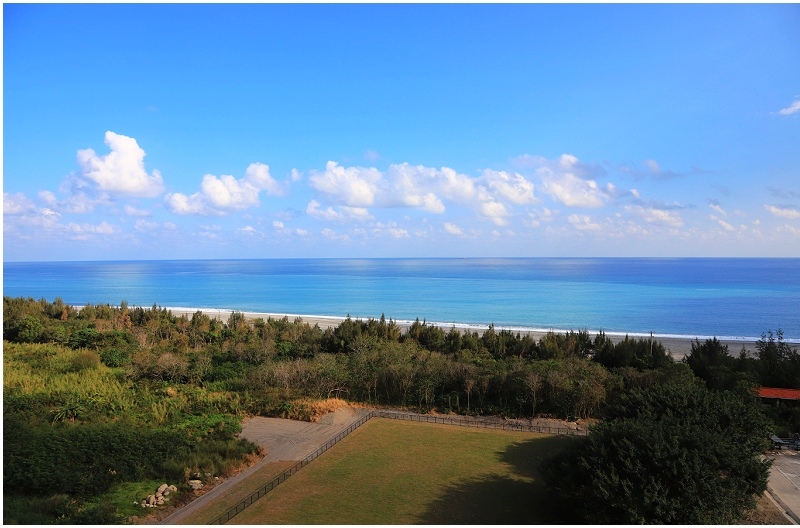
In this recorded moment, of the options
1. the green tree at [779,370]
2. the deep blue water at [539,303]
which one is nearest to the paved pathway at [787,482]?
the green tree at [779,370]

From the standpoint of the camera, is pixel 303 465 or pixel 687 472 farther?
pixel 303 465

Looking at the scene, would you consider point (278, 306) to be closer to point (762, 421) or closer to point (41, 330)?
point (41, 330)

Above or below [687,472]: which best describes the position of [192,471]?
below

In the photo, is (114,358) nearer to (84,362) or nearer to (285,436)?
(84,362)

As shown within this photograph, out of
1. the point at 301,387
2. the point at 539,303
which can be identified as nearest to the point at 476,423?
the point at 301,387

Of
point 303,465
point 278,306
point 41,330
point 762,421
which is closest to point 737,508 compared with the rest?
point 762,421

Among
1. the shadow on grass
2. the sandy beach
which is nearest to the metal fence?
the shadow on grass

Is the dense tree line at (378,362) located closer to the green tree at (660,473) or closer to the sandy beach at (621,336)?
the sandy beach at (621,336)
